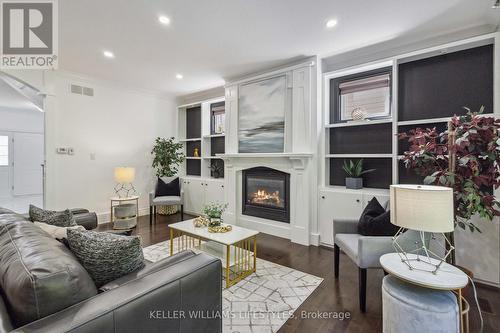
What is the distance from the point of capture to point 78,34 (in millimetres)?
2945

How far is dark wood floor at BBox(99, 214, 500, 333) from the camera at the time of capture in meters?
1.86

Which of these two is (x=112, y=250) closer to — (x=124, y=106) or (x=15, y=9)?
(x=15, y=9)

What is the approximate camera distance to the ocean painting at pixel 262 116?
12.9 feet

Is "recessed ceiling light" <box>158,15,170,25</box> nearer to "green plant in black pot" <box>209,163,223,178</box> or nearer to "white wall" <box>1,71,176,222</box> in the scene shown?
"white wall" <box>1,71,176,222</box>

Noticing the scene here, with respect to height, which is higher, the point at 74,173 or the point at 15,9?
the point at 15,9

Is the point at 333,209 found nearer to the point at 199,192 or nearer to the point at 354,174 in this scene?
the point at 354,174

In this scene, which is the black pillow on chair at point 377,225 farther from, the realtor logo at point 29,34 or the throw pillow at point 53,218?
the realtor logo at point 29,34

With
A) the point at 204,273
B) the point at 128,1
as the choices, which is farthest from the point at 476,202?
the point at 128,1

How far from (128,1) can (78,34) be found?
1.14 metres

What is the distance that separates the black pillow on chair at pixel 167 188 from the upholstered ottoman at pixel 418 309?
437 centimetres

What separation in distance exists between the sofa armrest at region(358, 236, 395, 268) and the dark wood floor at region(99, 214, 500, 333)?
0.42 metres

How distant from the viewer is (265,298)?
7.25 feet

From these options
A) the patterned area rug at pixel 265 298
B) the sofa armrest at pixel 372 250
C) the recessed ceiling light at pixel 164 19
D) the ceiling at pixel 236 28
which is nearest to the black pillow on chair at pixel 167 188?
the ceiling at pixel 236 28

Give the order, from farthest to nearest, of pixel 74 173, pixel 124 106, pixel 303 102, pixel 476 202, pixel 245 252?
pixel 124 106 < pixel 74 173 < pixel 303 102 < pixel 245 252 < pixel 476 202
